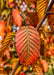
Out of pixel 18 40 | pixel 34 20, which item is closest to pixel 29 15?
pixel 34 20

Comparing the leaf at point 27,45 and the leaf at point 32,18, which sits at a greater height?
the leaf at point 32,18

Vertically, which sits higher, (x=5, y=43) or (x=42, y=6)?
(x=42, y=6)

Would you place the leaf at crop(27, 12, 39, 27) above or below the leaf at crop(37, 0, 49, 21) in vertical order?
below

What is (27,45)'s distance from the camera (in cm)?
38

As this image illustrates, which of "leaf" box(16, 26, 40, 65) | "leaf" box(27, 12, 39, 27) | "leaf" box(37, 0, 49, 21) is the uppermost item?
"leaf" box(37, 0, 49, 21)

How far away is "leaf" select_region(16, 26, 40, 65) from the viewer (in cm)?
37

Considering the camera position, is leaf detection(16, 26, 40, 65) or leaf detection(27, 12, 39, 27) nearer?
leaf detection(16, 26, 40, 65)

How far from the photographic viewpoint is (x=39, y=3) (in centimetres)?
40

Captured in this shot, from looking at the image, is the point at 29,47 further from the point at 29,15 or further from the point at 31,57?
the point at 29,15

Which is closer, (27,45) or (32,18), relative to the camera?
(27,45)

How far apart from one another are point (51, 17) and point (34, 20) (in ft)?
0.28

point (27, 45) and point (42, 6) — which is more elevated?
point (42, 6)

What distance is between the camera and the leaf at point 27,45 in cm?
37

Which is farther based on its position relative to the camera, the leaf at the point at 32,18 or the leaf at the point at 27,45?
the leaf at the point at 32,18
